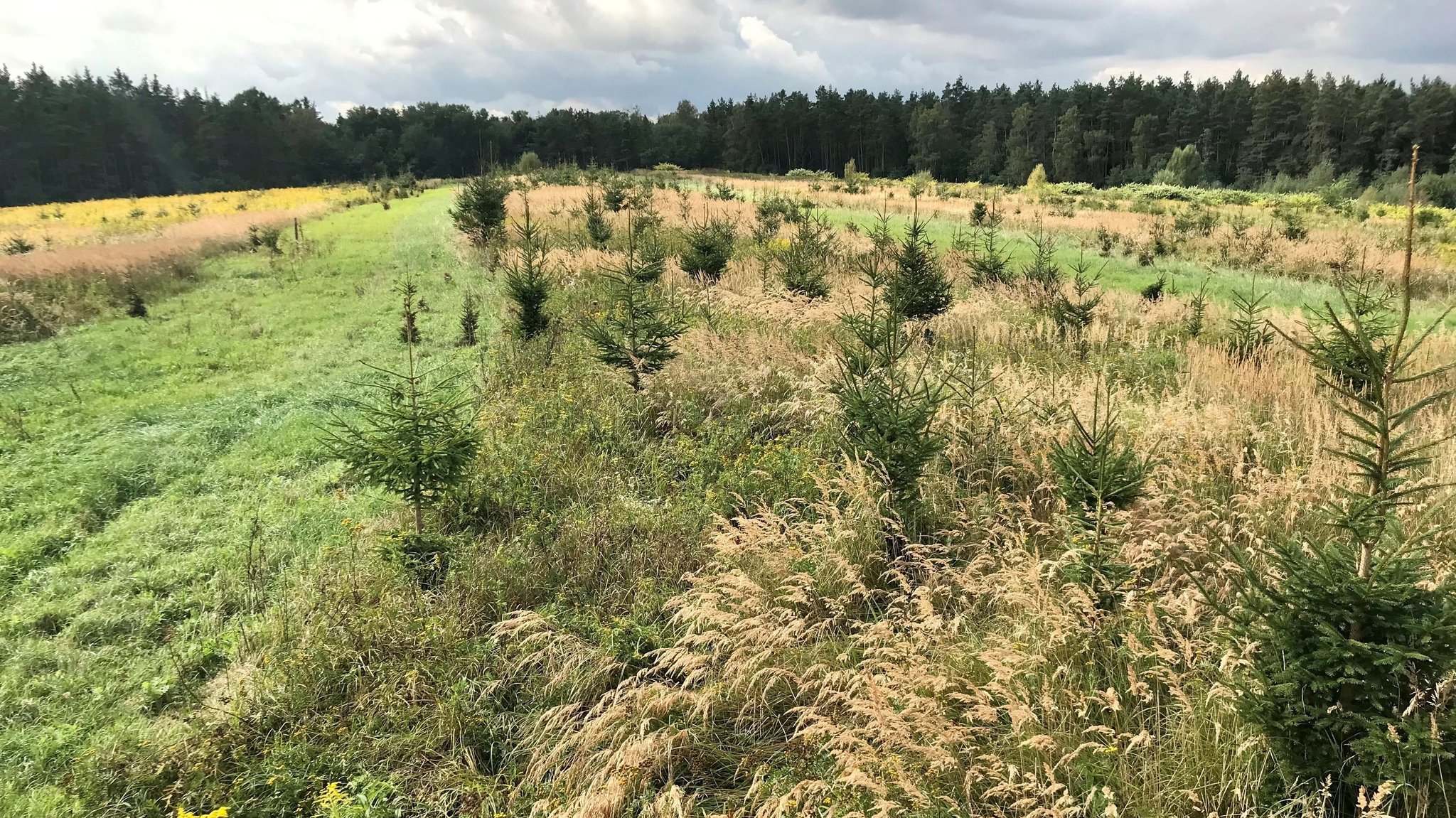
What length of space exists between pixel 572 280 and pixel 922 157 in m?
71.8

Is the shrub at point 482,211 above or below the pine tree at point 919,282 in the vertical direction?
above

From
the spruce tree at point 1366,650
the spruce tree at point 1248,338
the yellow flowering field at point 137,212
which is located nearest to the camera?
the spruce tree at point 1366,650

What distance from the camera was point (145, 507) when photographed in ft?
19.7

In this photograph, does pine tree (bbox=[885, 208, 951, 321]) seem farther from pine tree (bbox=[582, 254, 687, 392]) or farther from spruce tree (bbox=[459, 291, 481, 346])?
spruce tree (bbox=[459, 291, 481, 346])

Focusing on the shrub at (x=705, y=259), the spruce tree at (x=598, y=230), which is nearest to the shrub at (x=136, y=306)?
the spruce tree at (x=598, y=230)

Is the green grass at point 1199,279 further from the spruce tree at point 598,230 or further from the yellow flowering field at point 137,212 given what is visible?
the yellow flowering field at point 137,212

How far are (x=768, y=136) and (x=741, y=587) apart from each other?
8581 cm

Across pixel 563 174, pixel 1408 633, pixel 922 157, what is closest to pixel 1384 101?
pixel 922 157

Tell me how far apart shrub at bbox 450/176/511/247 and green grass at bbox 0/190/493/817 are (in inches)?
315

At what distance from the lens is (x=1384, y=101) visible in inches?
2429

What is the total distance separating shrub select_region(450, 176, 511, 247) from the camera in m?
20.5

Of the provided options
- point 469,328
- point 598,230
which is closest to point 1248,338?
point 469,328

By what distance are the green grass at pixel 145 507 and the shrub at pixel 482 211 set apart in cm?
800

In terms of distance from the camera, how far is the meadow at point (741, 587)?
8.70ft
